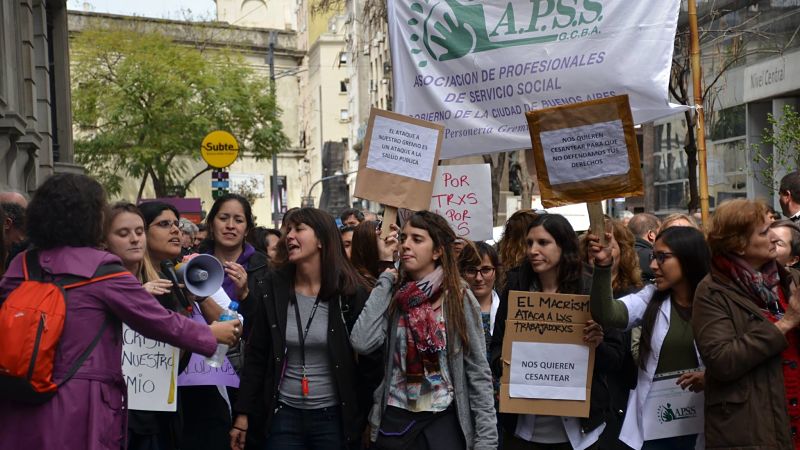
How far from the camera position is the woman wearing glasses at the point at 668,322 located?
5.55 meters

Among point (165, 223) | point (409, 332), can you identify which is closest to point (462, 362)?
point (409, 332)

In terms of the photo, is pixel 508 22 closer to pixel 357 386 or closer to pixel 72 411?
pixel 357 386

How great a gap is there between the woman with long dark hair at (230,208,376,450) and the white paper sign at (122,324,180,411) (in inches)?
16.0

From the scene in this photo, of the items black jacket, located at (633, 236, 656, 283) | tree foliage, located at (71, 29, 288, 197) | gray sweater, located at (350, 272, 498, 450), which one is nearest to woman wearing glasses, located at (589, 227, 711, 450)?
gray sweater, located at (350, 272, 498, 450)

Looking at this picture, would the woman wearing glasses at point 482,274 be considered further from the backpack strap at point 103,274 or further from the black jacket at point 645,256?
the backpack strap at point 103,274

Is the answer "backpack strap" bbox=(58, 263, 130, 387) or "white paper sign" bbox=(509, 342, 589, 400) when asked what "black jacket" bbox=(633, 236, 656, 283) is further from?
"backpack strap" bbox=(58, 263, 130, 387)

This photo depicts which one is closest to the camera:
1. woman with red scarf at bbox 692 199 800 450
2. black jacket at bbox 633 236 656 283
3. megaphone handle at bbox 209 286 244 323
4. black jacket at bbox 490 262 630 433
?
woman with red scarf at bbox 692 199 800 450

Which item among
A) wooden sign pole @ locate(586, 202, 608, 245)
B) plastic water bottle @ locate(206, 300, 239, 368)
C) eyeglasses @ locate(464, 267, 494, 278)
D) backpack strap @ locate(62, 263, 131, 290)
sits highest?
wooden sign pole @ locate(586, 202, 608, 245)

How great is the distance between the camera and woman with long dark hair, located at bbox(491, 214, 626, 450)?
5.66 metres

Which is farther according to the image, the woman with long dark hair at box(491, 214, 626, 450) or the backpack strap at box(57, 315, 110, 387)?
the woman with long dark hair at box(491, 214, 626, 450)

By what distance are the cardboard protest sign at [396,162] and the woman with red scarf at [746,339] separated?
2213 millimetres

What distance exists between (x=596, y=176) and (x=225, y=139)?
41.2ft

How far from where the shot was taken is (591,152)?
557 centimetres

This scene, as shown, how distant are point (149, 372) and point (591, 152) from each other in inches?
98.8
